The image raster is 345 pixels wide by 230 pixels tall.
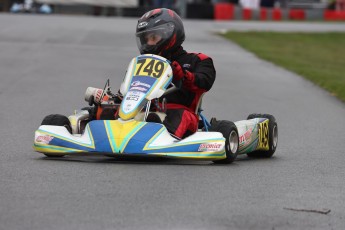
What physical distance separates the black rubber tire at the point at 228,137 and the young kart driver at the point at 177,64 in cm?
24

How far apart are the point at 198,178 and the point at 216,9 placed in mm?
32208

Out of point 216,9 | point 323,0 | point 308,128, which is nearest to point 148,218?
point 308,128

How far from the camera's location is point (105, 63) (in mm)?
18719

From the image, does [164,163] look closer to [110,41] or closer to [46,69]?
[46,69]

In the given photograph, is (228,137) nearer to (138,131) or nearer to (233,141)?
(233,141)

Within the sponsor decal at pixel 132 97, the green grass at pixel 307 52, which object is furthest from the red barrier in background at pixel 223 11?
the sponsor decal at pixel 132 97

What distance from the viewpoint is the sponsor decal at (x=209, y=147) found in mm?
7535

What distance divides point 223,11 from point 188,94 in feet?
102

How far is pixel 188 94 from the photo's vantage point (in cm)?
833

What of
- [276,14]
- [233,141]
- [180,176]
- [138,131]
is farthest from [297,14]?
[180,176]

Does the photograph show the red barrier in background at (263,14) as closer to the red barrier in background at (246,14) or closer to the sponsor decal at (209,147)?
the red barrier in background at (246,14)

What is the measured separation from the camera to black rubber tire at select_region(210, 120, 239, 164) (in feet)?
25.5

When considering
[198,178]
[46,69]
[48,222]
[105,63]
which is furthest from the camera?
[105,63]

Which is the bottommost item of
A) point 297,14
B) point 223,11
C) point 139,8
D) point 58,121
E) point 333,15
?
point 333,15
